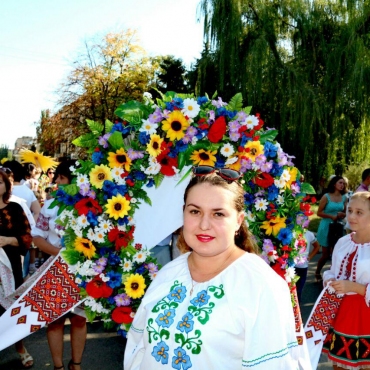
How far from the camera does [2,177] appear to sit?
4.42 m

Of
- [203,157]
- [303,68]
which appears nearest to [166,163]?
[203,157]

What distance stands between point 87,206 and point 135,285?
0.62 meters

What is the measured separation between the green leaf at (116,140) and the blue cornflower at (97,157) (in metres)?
0.11

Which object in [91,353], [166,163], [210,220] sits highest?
[166,163]

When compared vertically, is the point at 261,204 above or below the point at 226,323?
above

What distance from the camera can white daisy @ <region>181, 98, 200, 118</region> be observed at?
Result: 3.23m

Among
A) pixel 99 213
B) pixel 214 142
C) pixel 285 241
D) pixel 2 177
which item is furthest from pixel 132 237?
pixel 2 177

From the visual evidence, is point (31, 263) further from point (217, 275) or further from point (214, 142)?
point (217, 275)

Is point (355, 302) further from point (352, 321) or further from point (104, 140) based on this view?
point (104, 140)

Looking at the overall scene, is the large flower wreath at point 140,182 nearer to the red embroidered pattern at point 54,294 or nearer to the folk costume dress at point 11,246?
the red embroidered pattern at point 54,294

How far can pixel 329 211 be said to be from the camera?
7809 mm

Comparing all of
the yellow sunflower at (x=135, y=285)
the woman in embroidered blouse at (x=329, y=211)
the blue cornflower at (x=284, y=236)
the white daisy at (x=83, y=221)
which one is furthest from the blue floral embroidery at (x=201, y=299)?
the woman in embroidered blouse at (x=329, y=211)

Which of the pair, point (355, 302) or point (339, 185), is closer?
point (355, 302)

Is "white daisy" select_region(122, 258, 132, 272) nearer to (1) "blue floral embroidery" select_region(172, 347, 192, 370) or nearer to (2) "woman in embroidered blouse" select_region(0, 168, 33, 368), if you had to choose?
(1) "blue floral embroidery" select_region(172, 347, 192, 370)
